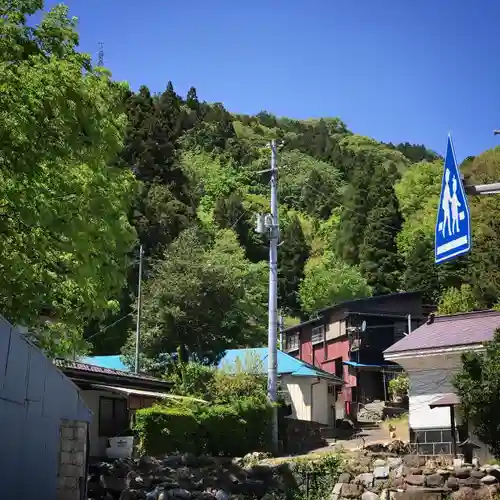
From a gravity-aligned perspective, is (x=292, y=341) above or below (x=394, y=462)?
above

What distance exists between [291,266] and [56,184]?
58002 millimetres

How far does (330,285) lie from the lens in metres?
59.6

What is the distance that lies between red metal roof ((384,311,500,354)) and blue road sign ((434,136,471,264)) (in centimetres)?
1332

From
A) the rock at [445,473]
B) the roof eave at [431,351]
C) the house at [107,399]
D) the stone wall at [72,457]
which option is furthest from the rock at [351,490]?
the stone wall at [72,457]

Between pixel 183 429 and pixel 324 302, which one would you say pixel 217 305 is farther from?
pixel 324 302

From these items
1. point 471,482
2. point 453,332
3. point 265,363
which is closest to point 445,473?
point 471,482

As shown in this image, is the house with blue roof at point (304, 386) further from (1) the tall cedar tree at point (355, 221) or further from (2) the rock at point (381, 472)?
(1) the tall cedar tree at point (355, 221)

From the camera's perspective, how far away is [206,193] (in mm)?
84562

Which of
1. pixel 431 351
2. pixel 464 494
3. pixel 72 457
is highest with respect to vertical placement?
pixel 431 351

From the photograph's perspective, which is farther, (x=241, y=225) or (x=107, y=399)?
(x=241, y=225)

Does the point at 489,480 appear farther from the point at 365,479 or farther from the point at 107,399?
the point at 107,399

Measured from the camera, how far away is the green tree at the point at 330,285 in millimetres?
58094

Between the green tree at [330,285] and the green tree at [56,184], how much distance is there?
45574mm

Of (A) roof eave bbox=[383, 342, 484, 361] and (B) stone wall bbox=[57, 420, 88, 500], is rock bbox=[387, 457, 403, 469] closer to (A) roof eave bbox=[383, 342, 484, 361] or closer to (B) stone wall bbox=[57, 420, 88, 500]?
Result: (A) roof eave bbox=[383, 342, 484, 361]
